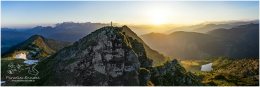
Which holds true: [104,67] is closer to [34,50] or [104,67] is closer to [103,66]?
[103,66]

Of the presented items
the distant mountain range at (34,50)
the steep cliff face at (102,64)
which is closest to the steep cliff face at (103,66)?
the steep cliff face at (102,64)

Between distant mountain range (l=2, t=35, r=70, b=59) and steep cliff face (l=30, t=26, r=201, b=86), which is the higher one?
steep cliff face (l=30, t=26, r=201, b=86)

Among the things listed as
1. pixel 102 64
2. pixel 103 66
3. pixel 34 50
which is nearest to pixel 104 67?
pixel 103 66

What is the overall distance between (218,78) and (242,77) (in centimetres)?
1987

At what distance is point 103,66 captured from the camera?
87688mm

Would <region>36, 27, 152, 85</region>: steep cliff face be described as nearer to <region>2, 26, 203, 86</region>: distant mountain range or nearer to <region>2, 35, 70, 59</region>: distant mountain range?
<region>2, 26, 203, 86</region>: distant mountain range

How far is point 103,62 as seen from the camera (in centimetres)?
8762

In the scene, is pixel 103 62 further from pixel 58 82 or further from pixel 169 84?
pixel 169 84

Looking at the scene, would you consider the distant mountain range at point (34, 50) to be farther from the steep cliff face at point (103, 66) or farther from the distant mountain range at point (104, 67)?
the steep cliff face at point (103, 66)

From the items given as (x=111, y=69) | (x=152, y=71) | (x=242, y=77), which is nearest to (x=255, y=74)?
(x=242, y=77)

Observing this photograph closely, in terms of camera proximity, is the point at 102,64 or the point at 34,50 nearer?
the point at 102,64

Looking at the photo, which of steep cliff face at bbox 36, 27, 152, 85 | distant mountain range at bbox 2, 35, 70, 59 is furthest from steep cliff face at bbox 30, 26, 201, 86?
distant mountain range at bbox 2, 35, 70, 59

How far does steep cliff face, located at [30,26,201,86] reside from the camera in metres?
85.7

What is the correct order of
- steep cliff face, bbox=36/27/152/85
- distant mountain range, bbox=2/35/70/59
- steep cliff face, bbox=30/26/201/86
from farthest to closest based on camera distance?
distant mountain range, bbox=2/35/70/59 → steep cliff face, bbox=36/27/152/85 → steep cliff face, bbox=30/26/201/86
